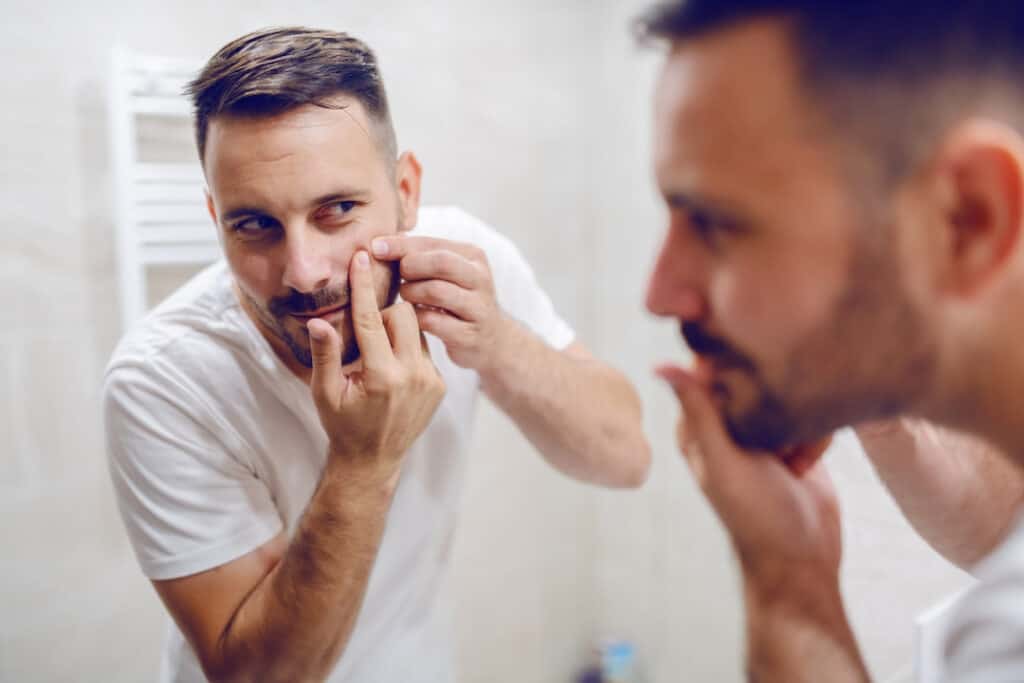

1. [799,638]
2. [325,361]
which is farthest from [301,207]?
[799,638]

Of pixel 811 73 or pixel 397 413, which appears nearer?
pixel 811 73

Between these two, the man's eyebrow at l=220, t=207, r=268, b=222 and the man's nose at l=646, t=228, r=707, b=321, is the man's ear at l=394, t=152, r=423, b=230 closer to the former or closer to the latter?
the man's eyebrow at l=220, t=207, r=268, b=222

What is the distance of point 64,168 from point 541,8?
0.66m

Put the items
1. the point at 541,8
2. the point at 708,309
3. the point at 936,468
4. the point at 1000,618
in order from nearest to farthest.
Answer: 1. the point at 1000,618
2. the point at 708,309
3. the point at 936,468
4. the point at 541,8

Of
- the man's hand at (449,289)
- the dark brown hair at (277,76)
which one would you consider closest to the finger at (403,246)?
the man's hand at (449,289)

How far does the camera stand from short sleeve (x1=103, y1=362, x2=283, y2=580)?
0.64 metres

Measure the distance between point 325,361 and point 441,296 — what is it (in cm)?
12

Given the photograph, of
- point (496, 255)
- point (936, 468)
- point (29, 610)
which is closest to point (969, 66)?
point (936, 468)

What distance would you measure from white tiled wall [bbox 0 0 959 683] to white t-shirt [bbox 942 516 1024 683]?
324mm

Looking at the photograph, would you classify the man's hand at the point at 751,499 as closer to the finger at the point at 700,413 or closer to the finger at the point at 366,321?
the finger at the point at 700,413

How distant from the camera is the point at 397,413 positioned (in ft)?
1.93

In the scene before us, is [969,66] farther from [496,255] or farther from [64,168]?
[64,168]

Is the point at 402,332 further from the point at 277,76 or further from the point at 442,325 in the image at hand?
the point at 277,76

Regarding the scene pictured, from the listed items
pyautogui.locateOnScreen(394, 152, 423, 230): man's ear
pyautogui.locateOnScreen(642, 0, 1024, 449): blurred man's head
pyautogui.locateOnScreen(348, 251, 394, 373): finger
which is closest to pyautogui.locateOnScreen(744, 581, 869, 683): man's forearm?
pyautogui.locateOnScreen(642, 0, 1024, 449): blurred man's head
